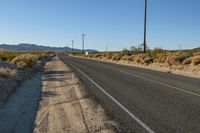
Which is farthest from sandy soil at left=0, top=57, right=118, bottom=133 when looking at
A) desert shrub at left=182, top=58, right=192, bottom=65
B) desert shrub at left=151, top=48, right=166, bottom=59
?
desert shrub at left=151, top=48, right=166, bottom=59

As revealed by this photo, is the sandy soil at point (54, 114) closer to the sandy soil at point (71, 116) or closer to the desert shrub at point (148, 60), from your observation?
the sandy soil at point (71, 116)

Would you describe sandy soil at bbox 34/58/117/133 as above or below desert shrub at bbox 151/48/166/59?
below

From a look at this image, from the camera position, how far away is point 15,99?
14594 millimetres

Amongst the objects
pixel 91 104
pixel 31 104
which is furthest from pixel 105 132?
pixel 31 104

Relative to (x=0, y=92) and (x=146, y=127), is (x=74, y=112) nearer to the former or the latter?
(x=146, y=127)

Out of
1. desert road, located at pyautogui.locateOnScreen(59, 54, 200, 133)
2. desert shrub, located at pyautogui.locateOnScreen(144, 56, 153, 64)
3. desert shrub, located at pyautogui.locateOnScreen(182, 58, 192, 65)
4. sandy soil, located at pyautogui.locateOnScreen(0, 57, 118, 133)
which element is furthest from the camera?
desert shrub, located at pyautogui.locateOnScreen(144, 56, 153, 64)

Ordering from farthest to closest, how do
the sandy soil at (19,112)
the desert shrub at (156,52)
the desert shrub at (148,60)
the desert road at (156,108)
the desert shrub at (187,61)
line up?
the desert shrub at (156,52)
the desert shrub at (148,60)
the desert shrub at (187,61)
the sandy soil at (19,112)
the desert road at (156,108)

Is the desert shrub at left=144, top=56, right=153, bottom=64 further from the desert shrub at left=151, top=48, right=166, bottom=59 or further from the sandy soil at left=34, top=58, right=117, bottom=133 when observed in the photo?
the sandy soil at left=34, top=58, right=117, bottom=133

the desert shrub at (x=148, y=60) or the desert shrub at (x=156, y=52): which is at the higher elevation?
the desert shrub at (x=156, y=52)

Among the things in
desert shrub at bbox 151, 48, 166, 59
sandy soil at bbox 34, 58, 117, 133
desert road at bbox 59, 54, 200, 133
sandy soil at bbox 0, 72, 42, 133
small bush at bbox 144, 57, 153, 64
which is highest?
desert shrub at bbox 151, 48, 166, 59

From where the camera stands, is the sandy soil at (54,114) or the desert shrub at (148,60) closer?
the sandy soil at (54,114)

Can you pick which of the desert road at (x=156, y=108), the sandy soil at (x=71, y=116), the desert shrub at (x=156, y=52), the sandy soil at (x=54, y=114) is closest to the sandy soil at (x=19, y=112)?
the sandy soil at (x=54, y=114)

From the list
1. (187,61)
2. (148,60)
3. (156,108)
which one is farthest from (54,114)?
(148,60)

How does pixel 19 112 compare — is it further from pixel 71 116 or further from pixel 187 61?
pixel 187 61
